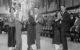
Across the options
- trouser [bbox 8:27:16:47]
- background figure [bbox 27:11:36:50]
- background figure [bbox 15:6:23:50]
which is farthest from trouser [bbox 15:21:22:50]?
trouser [bbox 8:27:16:47]

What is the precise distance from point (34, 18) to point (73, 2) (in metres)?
3.05

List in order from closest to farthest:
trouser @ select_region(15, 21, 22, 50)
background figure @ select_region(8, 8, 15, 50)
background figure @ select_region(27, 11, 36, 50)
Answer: trouser @ select_region(15, 21, 22, 50)
background figure @ select_region(27, 11, 36, 50)
background figure @ select_region(8, 8, 15, 50)

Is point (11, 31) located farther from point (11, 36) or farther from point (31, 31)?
point (31, 31)

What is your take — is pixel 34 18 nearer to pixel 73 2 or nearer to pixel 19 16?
pixel 19 16

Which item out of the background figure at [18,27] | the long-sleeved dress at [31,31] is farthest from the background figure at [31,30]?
the background figure at [18,27]

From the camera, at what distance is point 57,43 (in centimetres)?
355

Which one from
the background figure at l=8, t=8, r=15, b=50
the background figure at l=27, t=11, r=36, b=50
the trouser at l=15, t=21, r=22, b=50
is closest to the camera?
the trouser at l=15, t=21, r=22, b=50

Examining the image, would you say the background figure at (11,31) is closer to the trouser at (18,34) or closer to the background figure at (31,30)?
the trouser at (18,34)

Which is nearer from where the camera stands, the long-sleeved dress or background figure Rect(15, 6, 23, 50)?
background figure Rect(15, 6, 23, 50)

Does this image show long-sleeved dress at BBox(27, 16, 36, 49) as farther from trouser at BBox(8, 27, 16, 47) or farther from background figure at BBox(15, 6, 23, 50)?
trouser at BBox(8, 27, 16, 47)

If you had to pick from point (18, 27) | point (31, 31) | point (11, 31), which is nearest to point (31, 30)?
point (31, 31)

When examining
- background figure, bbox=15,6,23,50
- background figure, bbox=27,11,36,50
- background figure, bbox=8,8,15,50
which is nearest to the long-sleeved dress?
background figure, bbox=27,11,36,50

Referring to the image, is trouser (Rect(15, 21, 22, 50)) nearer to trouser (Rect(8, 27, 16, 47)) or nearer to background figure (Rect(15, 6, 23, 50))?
background figure (Rect(15, 6, 23, 50))

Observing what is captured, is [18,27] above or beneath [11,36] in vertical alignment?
above
